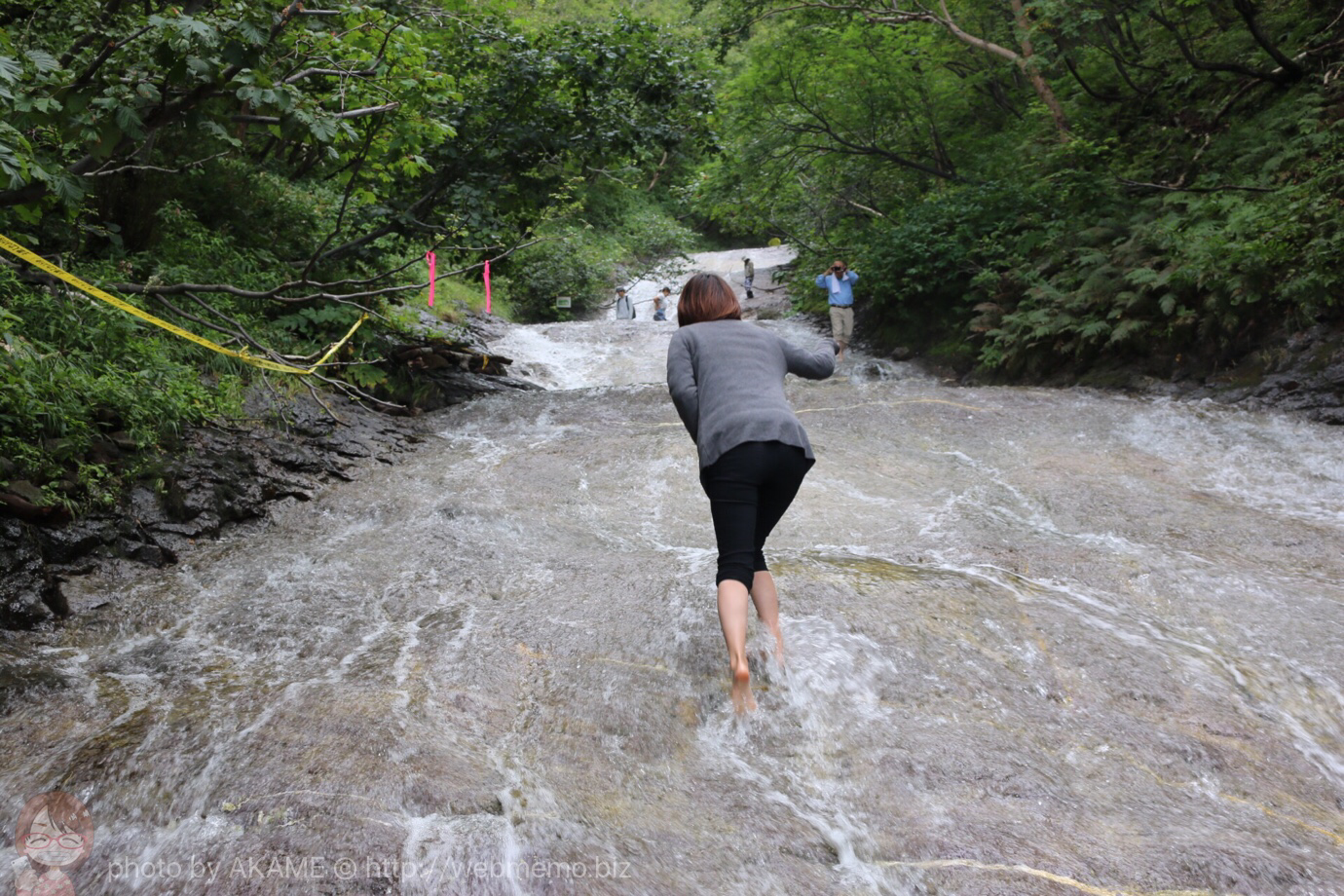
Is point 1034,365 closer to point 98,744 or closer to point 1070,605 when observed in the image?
point 1070,605

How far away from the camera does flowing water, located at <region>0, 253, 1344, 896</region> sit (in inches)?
101

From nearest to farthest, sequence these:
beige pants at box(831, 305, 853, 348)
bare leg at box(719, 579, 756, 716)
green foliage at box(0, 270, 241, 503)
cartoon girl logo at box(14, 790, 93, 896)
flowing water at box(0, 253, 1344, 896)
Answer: cartoon girl logo at box(14, 790, 93, 896)
flowing water at box(0, 253, 1344, 896)
bare leg at box(719, 579, 756, 716)
green foliage at box(0, 270, 241, 503)
beige pants at box(831, 305, 853, 348)

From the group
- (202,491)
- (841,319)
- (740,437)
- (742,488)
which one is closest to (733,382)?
(740,437)

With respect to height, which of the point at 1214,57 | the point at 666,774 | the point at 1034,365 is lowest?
the point at 666,774

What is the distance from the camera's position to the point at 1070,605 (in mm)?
4332

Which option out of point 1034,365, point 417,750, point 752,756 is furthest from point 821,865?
point 1034,365

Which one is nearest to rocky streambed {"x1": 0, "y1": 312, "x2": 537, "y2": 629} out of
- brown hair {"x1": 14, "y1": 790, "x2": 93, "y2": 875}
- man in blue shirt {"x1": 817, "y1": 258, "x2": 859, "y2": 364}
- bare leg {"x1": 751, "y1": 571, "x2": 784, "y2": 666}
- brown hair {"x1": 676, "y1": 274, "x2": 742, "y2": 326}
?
brown hair {"x1": 14, "y1": 790, "x2": 93, "y2": 875}

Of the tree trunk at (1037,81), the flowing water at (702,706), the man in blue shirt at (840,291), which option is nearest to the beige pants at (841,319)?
the man in blue shirt at (840,291)

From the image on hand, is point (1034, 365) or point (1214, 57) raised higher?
point (1214, 57)

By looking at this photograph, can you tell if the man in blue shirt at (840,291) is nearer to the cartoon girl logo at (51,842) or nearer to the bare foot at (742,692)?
the bare foot at (742,692)

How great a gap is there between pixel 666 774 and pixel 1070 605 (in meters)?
2.56

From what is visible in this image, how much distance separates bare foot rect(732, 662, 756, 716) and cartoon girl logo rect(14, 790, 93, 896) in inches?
88.1

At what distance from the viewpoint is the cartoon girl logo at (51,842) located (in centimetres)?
241

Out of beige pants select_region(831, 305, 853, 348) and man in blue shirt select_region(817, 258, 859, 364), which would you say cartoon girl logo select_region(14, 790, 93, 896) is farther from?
beige pants select_region(831, 305, 853, 348)
